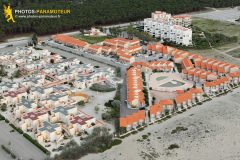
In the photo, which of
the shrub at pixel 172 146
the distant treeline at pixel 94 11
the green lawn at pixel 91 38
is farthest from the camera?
the distant treeline at pixel 94 11

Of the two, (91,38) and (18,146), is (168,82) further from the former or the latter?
(91,38)

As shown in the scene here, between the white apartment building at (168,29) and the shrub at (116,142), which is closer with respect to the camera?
the shrub at (116,142)

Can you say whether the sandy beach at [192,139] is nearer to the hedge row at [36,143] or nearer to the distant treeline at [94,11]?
the hedge row at [36,143]

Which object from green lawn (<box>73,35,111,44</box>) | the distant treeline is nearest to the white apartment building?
the distant treeline

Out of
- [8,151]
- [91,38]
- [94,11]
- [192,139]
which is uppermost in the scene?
[94,11]

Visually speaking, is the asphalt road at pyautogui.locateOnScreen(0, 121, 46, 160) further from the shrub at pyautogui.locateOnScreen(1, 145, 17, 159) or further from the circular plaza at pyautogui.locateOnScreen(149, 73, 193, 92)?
the circular plaza at pyautogui.locateOnScreen(149, 73, 193, 92)

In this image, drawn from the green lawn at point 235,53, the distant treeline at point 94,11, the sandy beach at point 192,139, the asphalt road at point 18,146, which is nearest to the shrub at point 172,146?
the sandy beach at point 192,139

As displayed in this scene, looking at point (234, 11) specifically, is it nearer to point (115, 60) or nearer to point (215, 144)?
point (115, 60)

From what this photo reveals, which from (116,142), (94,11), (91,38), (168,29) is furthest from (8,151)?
(94,11)
